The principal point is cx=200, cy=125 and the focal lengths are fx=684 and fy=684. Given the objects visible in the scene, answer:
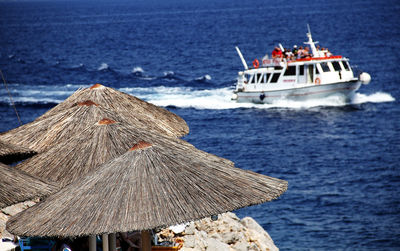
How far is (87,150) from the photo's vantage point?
12.3 meters

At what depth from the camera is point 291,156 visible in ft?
106

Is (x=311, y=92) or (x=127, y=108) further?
(x=311, y=92)

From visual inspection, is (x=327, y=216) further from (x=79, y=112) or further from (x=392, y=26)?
(x=392, y=26)

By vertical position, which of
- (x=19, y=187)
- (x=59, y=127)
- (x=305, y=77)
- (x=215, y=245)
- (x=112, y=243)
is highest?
(x=305, y=77)

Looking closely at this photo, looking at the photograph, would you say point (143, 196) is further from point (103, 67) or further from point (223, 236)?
point (103, 67)

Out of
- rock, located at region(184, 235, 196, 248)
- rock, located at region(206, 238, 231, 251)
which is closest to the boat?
rock, located at region(206, 238, 231, 251)

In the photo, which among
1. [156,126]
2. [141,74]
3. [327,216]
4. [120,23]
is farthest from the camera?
[120,23]

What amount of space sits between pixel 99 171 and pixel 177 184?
1.29 m

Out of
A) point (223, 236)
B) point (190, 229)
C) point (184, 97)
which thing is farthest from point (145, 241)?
point (184, 97)

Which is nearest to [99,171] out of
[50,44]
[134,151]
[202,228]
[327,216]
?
[134,151]

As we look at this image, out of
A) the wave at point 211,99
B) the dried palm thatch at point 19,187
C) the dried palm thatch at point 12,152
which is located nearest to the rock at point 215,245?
the dried palm thatch at point 12,152

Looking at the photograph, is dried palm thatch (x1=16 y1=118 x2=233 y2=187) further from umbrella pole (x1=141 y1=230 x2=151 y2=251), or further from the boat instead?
the boat

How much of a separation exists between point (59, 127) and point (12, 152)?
1.32 metres

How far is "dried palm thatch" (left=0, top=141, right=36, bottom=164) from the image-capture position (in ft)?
42.6
